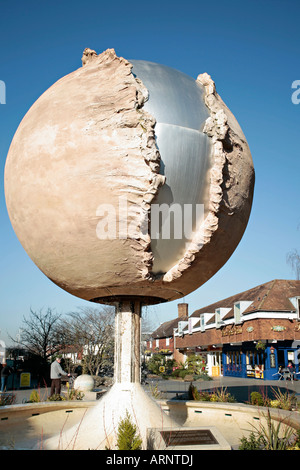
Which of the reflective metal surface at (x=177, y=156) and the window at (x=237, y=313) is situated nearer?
the reflective metal surface at (x=177, y=156)

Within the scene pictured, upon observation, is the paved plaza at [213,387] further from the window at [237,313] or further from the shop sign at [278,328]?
the window at [237,313]

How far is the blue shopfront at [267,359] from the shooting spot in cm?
2747

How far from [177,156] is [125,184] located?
0.87 m

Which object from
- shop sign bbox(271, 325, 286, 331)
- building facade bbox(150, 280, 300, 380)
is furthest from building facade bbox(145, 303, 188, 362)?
shop sign bbox(271, 325, 286, 331)

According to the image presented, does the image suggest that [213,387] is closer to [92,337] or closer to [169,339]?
[92,337]

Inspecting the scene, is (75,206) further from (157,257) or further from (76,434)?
(76,434)

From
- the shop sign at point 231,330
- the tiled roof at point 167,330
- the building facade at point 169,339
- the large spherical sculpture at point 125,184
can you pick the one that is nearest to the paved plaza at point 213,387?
the shop sign at point 231,330

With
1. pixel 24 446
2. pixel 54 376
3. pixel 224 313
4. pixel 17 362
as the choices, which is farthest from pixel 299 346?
pixel 24 446

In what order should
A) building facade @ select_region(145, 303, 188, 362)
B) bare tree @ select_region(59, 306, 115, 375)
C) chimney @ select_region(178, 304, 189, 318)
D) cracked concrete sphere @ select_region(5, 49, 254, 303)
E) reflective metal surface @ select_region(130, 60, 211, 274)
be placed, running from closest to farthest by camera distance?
cracked concrete sphere @ select_region(5, 49, 254, 303)
reflective metal surface @ select_region(130, 60, 211, 274)
bare tree @ select_region(59, 306, 115, 375)
building facade @ select_region(145, 303, 188, 362)
chimney @ select_region(178, 304, 189, 318)

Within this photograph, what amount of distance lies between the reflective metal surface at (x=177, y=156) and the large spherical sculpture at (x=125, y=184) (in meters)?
0.02

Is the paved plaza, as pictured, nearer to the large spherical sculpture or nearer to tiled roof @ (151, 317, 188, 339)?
the large spherical sculpture

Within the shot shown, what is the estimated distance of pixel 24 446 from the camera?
6699 mm

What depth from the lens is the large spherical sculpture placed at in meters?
5.60

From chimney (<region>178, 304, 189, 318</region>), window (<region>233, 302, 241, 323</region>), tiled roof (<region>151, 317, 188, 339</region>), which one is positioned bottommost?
tiled roof (<region>151, 317, 188, 339</region>)
